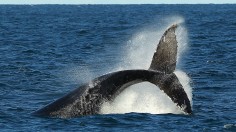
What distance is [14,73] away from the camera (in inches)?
1337

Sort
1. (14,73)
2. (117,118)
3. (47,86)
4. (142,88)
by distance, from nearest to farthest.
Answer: (117,118)
(142,88)
(47,86)
(14,73)

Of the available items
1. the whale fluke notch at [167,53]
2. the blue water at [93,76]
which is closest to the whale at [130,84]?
the whale fluke notch at [167,53]

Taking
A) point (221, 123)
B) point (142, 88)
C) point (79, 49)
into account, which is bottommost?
point (221, 123)

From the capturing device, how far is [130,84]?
1962 centimetres

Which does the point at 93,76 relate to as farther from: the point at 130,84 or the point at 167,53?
the point at 167,53

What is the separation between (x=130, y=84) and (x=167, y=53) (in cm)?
130

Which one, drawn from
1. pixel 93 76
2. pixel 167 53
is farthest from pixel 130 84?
pixel 93 76

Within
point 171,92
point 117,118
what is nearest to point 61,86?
point 117,118

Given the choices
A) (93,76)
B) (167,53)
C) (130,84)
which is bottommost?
(130,84)

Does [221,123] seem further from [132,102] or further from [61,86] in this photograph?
[61,86]

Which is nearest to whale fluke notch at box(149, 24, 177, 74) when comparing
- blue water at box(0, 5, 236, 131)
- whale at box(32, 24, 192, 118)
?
whale at box(32, 24, 192, 118)

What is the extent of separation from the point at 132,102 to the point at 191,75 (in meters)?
12.0

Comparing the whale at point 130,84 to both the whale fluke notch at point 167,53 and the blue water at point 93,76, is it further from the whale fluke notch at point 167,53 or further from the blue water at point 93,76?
the blue water at point 93,76

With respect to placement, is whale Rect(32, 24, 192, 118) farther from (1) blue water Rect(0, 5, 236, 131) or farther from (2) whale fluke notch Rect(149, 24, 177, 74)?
(1) blue water Rect(0, 5, 236, 131)
